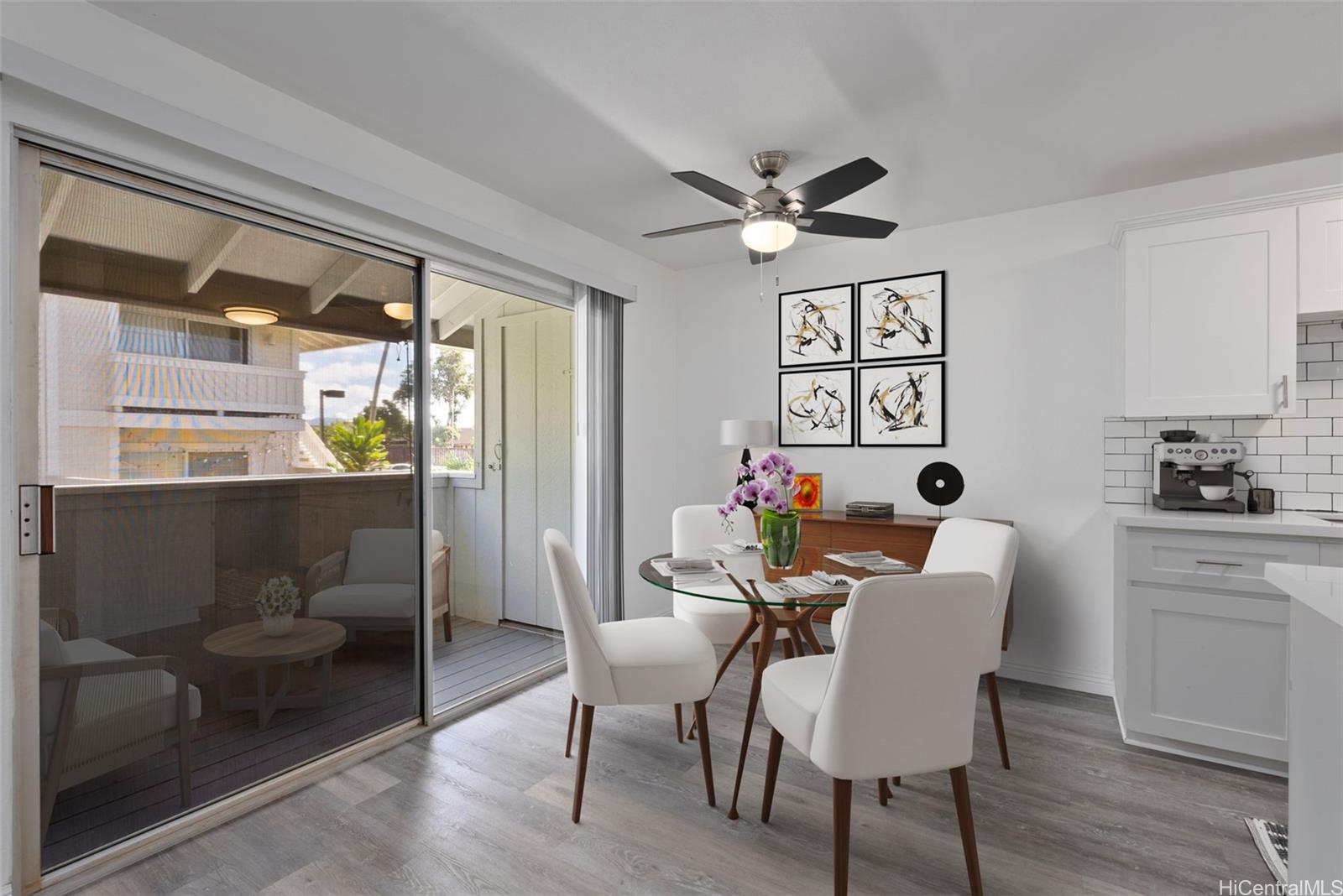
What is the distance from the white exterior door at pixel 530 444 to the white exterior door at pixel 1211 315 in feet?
9.41

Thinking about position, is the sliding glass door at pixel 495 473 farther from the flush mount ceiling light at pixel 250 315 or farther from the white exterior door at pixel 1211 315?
the white exterior door at pixel 1211 315

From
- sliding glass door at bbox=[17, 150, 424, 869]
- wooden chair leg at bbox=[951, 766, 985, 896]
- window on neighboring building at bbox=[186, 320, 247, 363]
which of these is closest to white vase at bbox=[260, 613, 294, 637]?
sliding glass door at bbox=[17, 150, 424, 869]

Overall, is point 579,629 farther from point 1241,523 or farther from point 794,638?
point 1241,523

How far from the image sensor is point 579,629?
Answer: 7.09 feet

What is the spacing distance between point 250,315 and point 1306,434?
4.36m

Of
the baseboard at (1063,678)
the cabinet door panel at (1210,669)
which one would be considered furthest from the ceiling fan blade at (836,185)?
the baseboard at (1063,678)

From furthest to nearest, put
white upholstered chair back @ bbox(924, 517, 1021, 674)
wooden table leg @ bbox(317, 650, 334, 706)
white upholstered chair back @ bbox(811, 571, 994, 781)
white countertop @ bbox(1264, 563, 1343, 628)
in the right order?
wooden table leg @ bbox(317, 650, 334, 706) < white upholstered chair back @ bbox(924, 517, 1021, 674) < white upholstered chair back @ bbox(811, 571, 994, 781) < white countertop @ bbox(1264, 563, 1343, 628)

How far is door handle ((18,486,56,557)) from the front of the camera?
5.71 ft

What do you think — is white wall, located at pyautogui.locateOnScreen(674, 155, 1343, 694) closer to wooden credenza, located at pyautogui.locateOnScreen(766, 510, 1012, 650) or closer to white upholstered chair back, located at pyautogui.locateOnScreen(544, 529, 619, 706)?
wooden credenza, located at pyautogui.locateOnScreen(766, 510, 1012, 650)

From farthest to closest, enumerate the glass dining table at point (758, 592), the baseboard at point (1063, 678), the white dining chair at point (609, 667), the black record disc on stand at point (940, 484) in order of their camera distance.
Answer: the black record disc on stand at point (940, 484) < the baseboard at point (1063, 678) < the white dining chair at point (609, 667) < the glass dining table at point (758, 592)

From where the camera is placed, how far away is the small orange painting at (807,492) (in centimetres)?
396

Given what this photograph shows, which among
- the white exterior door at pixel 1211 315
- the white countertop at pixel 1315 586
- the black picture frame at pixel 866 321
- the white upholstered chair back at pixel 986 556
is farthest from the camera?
the black picture frame at pixel 866 321

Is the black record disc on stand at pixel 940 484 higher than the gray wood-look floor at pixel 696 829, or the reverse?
the black record disc on stand at pixel 940 484

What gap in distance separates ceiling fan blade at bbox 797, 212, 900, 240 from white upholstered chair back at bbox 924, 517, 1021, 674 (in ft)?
4.22
